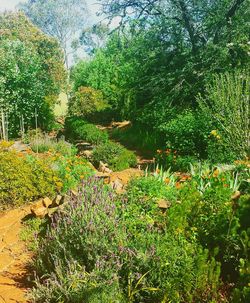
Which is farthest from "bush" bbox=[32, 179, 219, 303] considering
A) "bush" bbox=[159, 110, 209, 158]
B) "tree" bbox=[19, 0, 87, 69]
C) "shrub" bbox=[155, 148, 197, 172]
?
"tree" bbox=[19, 0, 87, 69]

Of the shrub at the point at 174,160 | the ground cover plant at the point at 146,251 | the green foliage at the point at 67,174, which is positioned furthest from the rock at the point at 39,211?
the shrub at the point at 174,160

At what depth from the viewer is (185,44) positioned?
16156 mm

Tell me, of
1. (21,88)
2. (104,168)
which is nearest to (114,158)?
(104,168)

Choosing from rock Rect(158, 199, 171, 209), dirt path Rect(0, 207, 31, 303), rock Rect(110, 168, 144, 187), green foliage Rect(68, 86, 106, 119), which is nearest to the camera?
dirt path Rect(0, 207, 31, 303)

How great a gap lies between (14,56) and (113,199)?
14.4 metres

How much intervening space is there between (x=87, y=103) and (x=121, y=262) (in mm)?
17771

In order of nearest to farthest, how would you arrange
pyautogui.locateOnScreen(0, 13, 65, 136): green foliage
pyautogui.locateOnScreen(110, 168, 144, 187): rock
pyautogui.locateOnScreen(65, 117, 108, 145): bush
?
pyautogui.locateOnScreen(110, 168, 144, 187): rock, pyautogui.locateOnScreen(65, 117, 108, 145): bush, pyautogui.locateOnScreen(0, 13, 65, 136): green foliage

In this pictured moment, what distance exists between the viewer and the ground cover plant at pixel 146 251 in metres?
3.19

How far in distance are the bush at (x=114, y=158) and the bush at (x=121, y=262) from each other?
7.67 metres

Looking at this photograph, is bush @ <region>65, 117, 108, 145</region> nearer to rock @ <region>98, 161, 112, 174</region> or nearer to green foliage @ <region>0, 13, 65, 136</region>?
green foliage @ <region>0, 13, 65, 136</region>

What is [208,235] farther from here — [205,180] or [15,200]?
[15,200]

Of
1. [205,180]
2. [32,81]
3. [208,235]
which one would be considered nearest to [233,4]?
[32,81]

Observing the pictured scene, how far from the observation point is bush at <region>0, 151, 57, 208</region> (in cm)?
644

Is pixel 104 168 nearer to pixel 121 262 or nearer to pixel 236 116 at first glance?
pixel 236 116
